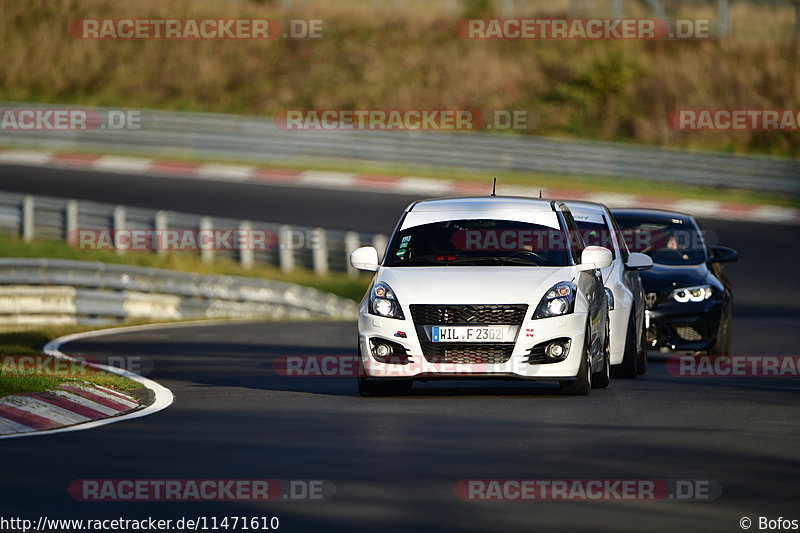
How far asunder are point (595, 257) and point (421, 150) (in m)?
31.7

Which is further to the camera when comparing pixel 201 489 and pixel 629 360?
pixel 629 360

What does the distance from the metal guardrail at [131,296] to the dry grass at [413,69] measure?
23955 millimetres

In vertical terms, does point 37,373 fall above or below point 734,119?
below

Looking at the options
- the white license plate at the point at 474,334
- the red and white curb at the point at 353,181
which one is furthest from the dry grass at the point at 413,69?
the white license plate at the point at 474,334

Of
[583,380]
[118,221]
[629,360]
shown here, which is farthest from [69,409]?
[118,221]

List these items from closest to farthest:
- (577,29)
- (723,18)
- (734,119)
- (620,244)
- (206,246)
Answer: (620,244) → (206,246) → (734,119) → (723,18) → (577,29)

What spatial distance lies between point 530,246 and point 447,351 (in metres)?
1.66

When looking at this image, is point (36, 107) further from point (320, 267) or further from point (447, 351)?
point (447, 351)

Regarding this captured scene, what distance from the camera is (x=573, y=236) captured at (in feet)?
46.2

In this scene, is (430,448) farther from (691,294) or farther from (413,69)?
(413,69)

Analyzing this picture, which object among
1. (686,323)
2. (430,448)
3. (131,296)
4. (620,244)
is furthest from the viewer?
(131,296)

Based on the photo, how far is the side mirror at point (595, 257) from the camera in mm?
13250

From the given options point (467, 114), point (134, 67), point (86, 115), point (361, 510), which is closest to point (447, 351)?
point (361, 510)

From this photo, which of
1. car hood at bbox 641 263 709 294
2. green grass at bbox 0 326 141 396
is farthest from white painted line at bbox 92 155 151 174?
car hood at bbox 641 263 709 294
